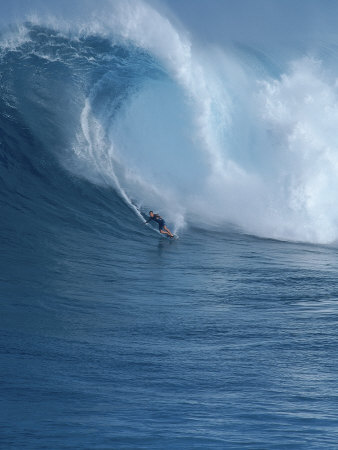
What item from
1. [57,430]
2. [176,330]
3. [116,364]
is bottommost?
[57,430]

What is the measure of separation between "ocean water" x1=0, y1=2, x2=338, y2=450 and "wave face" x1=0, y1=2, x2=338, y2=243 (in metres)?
0.07

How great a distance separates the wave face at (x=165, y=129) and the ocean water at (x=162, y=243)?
0.07m

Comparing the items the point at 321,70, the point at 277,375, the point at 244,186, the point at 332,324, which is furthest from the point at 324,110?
the point at 277,375

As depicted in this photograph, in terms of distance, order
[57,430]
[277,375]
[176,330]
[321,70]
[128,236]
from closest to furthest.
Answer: [57,430] < [277,375] < [176,330] < [128,236] < [321,70]

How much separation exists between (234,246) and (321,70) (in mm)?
10384

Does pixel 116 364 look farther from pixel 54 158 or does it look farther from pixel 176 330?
pixel 54 158

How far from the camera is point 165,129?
23.5 m

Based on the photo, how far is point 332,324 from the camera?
10.2 m

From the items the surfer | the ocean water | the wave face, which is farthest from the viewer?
the wave face

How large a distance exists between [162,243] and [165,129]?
7.55 metres

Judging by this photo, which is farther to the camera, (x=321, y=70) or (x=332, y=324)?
(x=321, y=70)

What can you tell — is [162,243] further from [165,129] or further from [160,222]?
[165,129]

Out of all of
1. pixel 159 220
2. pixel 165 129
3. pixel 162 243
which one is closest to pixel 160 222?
pixel 159 220

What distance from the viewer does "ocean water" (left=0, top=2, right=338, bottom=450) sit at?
23.7ft
